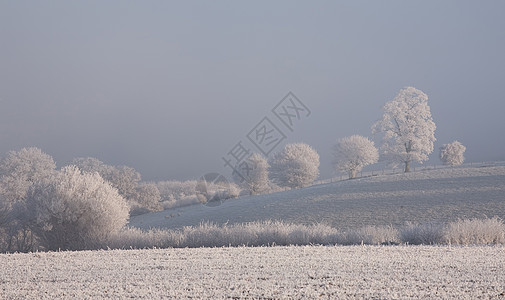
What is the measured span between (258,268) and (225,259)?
6.98 feet

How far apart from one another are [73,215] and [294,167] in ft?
157

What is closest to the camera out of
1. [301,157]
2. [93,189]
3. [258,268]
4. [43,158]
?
[258,268]

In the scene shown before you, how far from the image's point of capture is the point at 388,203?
1298 inches

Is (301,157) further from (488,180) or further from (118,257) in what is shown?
(118,257)

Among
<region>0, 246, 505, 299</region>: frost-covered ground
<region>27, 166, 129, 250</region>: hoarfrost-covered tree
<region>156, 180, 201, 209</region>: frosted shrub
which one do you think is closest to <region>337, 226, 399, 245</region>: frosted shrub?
<region>0, 246, 505, 299</region>: frost-covered ground

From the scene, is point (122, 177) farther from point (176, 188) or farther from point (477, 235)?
point (477, 235)

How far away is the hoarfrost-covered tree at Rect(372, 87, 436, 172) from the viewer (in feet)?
176

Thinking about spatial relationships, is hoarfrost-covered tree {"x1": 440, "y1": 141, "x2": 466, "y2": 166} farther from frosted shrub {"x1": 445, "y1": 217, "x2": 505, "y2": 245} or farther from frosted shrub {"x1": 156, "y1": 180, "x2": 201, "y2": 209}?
frosted shrub {"x1": 445, "y1": 217, "x2": 505, "y2": 245}

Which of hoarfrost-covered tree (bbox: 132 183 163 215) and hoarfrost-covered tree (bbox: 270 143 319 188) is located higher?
hoarfrost-covered tree (bbox: 270 143 319 188)

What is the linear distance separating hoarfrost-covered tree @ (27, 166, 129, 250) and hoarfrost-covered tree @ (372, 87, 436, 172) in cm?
3901

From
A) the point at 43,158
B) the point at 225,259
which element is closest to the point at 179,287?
the point at 225,259

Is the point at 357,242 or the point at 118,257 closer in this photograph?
the point at 118,257

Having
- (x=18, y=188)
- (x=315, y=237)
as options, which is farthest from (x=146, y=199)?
(x=315, y=237)

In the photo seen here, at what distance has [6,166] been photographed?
5759cm
